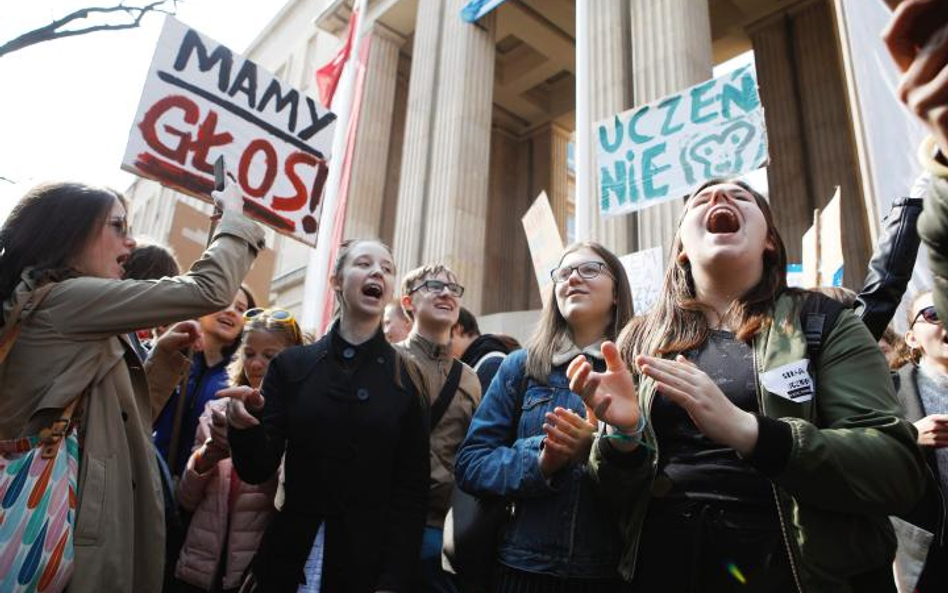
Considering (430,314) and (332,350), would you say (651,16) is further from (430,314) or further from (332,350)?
(332,350)

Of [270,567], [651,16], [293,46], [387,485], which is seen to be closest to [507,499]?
[387,485]

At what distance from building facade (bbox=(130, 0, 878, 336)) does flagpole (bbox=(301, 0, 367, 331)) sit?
11.2 feet

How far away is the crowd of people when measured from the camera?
49.1 inches

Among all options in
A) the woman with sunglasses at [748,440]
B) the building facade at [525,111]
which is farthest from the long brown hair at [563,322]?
the building facade at [525,111]

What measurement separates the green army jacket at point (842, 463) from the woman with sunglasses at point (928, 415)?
0.64 meters

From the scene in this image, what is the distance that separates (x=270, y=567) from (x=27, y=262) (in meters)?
1.19

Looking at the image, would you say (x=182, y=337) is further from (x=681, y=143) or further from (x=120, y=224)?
(x=681, y=143)

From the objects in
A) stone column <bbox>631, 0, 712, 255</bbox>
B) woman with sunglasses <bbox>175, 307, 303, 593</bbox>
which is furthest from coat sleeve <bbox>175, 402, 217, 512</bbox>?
stone column <bbox>631, 0, 712, 255</bbox>

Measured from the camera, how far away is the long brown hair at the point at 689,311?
161 centimetres

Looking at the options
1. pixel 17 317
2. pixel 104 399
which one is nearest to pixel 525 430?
pixel 104 399

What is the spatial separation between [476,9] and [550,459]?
12.2 meters

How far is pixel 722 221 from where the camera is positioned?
1.75 meters

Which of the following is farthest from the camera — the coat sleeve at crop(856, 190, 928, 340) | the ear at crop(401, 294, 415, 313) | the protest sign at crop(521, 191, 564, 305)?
the protest sign at crop(521, 191, 564, 305)

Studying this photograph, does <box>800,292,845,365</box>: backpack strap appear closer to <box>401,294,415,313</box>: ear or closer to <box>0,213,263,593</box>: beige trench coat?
<box>0,213,263,593</box>: beige trench coat
